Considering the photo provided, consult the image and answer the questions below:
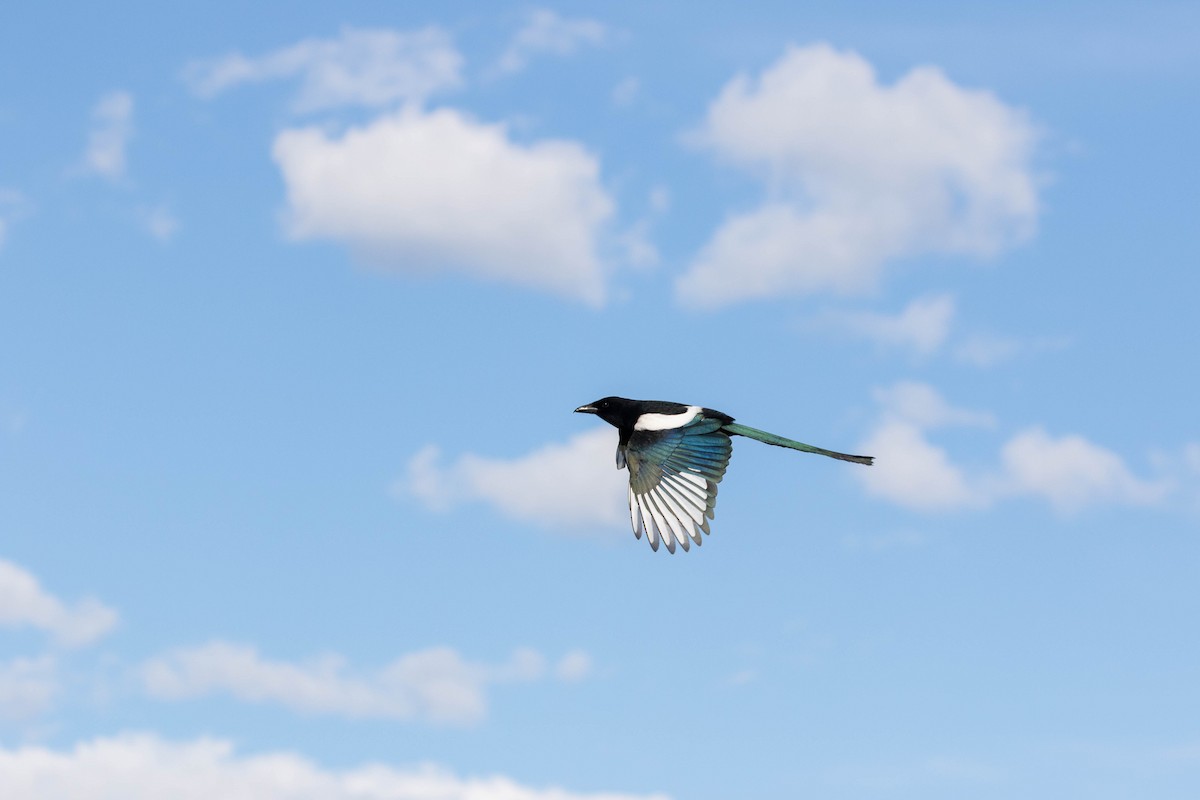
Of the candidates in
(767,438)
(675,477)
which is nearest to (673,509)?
(675,477)

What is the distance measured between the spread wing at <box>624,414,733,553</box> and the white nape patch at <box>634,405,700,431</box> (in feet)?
0.28

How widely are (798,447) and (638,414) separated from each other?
2103mm

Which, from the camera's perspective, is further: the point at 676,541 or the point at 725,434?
the point at 725,434

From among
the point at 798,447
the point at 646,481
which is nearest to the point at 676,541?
the point at 646,481

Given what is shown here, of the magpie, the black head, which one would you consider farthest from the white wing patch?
the black head

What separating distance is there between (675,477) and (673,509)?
546 mm

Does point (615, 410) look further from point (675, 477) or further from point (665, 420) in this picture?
point (675, 477)

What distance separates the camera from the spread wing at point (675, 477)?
1588cm

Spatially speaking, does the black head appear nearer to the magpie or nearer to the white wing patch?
the magpie

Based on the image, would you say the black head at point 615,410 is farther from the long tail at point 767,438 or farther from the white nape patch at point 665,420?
the long tail at point 767,438

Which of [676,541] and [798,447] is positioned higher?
[798,447]

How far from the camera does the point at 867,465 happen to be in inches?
658

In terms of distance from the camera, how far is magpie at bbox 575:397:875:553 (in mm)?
15938

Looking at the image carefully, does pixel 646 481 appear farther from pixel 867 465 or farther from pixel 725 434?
pixel 867 465
